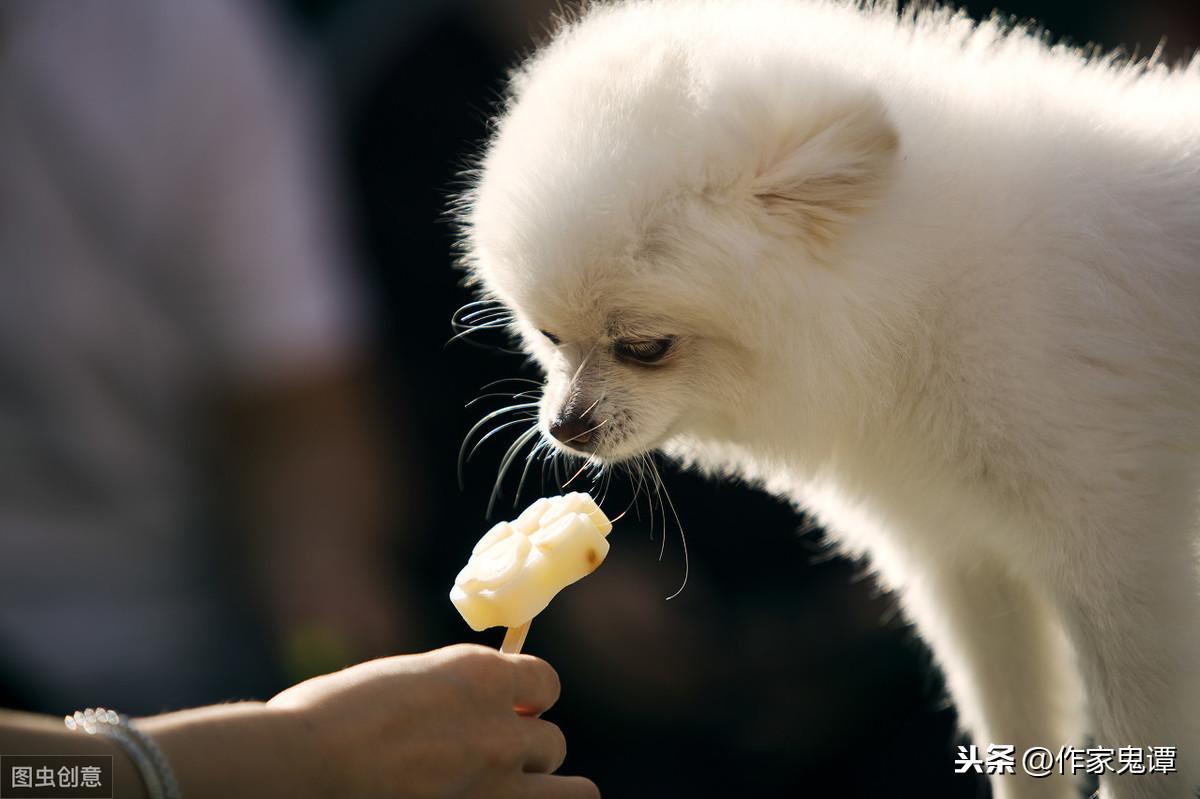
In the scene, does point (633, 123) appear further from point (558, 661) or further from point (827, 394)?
point (558, 661)

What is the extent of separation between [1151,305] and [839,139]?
387 millimetres

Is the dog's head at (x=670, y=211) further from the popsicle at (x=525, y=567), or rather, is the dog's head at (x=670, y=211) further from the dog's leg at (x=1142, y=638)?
the dog's leg at (x=1142, y=638)

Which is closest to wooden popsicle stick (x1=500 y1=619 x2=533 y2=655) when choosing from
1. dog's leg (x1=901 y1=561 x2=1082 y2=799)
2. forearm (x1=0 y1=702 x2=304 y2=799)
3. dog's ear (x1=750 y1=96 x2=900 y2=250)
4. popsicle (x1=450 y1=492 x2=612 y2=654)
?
popsicle (x1=450 y1=492 x2=612 y2=654)

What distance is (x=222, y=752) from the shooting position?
768 mm

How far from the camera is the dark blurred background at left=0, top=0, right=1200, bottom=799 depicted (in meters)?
1.57

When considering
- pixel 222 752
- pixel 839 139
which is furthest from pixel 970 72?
pixel 222 752

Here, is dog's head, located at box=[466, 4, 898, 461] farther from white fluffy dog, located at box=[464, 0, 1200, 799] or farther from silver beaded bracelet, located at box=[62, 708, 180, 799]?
silver beaded bracelet, located at box=[62, 708, 180, 799]

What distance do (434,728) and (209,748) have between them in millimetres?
195

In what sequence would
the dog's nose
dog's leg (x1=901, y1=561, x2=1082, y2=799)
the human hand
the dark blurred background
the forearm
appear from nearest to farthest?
1. the forearm
2. the human hand
3. the dog's nose
4. dog's leg (x1=901, y1=561, x2=1082, y2=799)
5. the dark blurred background

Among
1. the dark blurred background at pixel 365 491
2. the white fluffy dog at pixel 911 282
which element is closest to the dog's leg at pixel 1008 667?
the white fluffy dog at pixel 911 282

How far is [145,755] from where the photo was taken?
0.73 meters

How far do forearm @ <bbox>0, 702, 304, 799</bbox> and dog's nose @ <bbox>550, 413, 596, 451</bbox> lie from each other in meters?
0.49

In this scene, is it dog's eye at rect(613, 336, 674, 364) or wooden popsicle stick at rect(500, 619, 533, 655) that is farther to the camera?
dog's eye at rect(613, 336, 674, 364)

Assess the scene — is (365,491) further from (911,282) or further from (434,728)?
(911,282)
